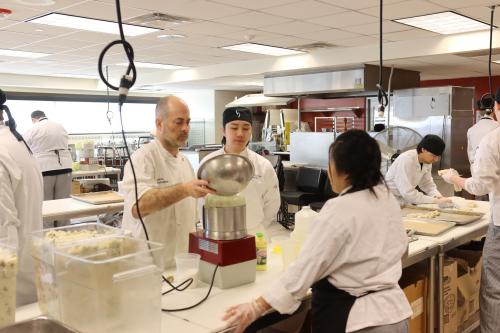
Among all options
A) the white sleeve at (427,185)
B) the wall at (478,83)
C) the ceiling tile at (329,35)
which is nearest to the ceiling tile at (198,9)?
the ceiling tile at (329,35)

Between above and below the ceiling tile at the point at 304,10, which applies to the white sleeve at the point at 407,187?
below

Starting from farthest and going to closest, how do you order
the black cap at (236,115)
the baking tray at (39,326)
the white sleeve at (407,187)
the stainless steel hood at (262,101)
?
the stainless steel hood at (262,101)
the white sleeve at (407,187)
the black cap at (236,115)
the baking tray at (39,326)

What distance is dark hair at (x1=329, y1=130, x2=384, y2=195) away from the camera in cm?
171

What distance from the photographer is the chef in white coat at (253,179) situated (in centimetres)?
302

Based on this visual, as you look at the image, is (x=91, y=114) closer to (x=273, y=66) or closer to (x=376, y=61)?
(x=273, y=66)

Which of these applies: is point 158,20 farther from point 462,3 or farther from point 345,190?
point 345,190

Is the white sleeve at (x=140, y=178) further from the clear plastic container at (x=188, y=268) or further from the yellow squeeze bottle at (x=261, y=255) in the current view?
the yellow squeeze bottle at (x=261, y=255)

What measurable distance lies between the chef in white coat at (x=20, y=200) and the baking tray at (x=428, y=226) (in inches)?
86.8

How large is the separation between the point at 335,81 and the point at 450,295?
4963 mm

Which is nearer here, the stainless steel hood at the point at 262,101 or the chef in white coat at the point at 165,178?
the chef in white coat at the point at 165,178

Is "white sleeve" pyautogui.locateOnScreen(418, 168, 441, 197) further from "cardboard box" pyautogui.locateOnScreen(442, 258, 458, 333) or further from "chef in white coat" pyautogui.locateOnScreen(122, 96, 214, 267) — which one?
"chef in white coat" pyautogui.locateOnScreen(122, 96, 214, 267)

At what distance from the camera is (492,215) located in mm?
2984

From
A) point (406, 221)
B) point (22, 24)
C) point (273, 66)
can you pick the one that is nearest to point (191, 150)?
point (273, 66)

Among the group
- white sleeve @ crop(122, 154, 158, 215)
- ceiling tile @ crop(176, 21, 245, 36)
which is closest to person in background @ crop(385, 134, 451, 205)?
ceiling tile @ crop(176, 21, 245, 36)
